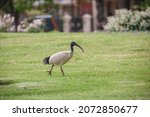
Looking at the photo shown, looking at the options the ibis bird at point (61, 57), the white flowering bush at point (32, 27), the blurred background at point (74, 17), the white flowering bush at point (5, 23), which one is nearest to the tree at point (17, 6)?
the blurred background at point (74, 17)

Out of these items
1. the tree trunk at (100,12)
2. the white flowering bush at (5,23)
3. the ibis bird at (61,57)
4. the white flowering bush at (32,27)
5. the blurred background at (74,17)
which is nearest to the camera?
the ibis bird at (61,57)

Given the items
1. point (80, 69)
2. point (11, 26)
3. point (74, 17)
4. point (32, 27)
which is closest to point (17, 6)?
point (74, 17)

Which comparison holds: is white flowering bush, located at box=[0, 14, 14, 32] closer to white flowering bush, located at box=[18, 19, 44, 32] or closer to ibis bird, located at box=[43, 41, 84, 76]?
white flowering bush, located at box=[18, 19, 44, 32]

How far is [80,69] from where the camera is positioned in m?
11.9

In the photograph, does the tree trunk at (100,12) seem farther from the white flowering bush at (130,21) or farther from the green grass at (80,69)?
the green grass at (80,69)

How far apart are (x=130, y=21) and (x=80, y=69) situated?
4.04 meters

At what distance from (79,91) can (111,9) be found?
2198 cm

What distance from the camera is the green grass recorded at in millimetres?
11172

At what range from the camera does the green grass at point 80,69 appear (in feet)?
36.7

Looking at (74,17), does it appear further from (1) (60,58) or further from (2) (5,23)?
(1) (60,58)

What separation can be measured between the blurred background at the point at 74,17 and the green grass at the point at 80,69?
2591mm

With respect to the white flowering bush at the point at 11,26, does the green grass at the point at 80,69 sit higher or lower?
higher

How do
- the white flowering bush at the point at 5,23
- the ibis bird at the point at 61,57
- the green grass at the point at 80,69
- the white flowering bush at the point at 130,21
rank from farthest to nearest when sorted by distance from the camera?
the white flowering bush at the point at 5,23, the white flowering bush at the point at 130,21, the ibis bird at the point at 61,57, the green grass at the point at 80,69

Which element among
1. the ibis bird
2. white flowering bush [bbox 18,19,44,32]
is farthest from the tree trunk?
the ibis bird
